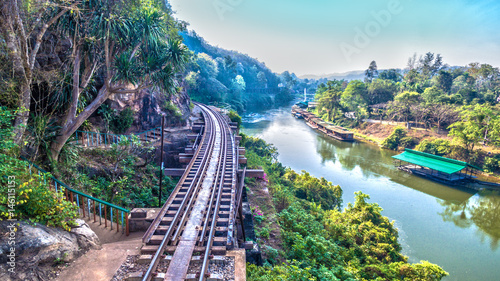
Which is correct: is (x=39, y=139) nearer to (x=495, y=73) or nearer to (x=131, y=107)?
(x=131, y=107)

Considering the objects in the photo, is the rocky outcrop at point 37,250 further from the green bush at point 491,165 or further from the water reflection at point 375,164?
the green bush at point 491,165

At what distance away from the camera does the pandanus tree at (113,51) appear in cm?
930

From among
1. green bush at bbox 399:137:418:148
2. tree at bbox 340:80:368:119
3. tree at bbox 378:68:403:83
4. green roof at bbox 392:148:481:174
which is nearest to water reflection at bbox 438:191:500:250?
green roof at bbox 392:148:481:174

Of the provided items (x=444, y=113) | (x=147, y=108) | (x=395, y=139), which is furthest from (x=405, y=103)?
(x=147, y=108)

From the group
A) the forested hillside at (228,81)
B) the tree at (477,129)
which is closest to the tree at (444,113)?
the tree at (477,129)

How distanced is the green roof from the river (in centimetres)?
165

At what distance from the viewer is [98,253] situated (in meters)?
6.40

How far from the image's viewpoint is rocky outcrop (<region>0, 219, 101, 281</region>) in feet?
16.0

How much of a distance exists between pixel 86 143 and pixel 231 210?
30.2 ft

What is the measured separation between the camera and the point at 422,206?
2188cm

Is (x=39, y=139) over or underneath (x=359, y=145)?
over

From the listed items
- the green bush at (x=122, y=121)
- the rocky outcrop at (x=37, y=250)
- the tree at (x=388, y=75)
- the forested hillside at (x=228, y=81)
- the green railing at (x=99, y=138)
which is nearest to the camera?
the rocky outcrop at (x=37, y=250)

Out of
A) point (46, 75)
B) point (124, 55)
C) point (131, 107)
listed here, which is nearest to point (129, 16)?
point (124, 55)

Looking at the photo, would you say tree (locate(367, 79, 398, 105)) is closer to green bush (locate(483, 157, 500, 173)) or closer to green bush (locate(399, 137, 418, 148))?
green bush (locate(399, 137, 418, 148))
